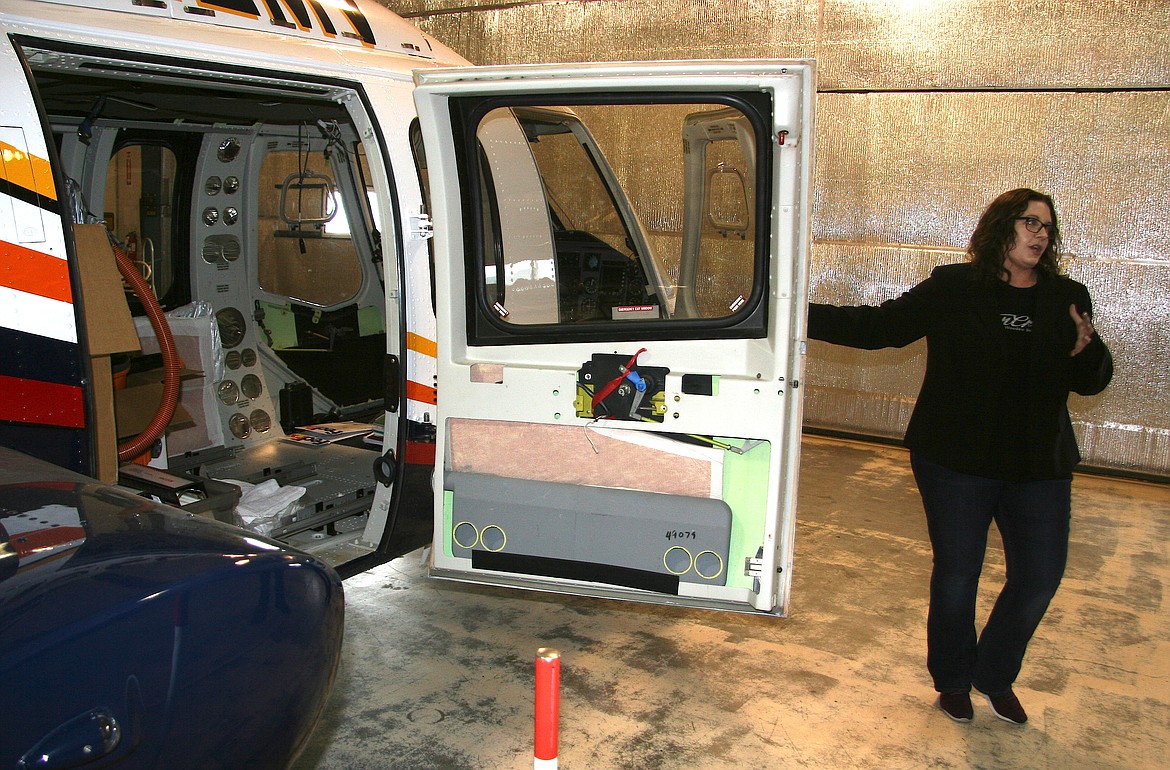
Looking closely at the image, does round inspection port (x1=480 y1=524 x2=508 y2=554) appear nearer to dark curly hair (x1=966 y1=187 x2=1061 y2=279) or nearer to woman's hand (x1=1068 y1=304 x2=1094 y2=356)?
dark curly hair (x1=966 y1=187 x2=1061 y2=279)

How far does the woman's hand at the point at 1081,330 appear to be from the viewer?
3.07 m

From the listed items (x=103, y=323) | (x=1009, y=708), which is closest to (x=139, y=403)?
(x=103, y=323)

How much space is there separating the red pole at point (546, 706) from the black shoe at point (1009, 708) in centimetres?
197

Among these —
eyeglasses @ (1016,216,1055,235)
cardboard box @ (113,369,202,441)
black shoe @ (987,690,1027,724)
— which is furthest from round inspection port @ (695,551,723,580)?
cardboard box @ (113,369,202,441)

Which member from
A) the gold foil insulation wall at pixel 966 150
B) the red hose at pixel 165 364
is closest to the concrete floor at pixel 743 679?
the red hose at pixel 165 364

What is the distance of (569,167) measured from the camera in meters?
4.25

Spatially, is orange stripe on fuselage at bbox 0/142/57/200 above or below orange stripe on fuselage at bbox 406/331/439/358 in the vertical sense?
above

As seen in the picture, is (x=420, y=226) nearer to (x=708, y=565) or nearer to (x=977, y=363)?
(x=708, y=565)

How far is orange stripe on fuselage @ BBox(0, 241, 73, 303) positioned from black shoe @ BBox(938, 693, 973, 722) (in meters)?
3.08

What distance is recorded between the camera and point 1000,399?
10.3 ft

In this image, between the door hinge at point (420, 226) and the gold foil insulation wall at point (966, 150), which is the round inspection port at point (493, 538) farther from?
the gold foil insulation wall at point (966, 150)

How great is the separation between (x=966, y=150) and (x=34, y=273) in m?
6.38

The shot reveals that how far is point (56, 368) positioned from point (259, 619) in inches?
61.2

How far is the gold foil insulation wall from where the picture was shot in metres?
6.68
